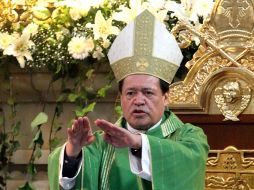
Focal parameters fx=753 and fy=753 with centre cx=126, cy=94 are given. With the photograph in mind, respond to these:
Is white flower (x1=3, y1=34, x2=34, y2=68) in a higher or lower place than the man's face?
higher

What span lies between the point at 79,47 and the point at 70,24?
0.18 m

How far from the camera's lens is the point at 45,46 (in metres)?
3.00

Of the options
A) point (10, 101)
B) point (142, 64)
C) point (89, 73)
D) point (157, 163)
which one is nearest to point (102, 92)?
point (89, 73)

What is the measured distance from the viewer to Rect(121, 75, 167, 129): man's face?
2.21m

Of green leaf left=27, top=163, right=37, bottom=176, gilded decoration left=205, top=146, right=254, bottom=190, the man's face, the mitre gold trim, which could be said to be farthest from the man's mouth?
green leaf left=27, top=163, right=37, bottom=176

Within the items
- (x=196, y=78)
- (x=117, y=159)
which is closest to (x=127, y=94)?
(x=117, y=159)

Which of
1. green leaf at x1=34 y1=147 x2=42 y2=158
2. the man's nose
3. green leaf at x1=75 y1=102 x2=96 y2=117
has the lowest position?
green leaf at x1=34 y1=147 x2=42 y2=158

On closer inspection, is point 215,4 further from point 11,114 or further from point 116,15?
point 11,114

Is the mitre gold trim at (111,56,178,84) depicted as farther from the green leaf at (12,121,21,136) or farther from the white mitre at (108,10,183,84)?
the green leaf at (12,121,21,136)

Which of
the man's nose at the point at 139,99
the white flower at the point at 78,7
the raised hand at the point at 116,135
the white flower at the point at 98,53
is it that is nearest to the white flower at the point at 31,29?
the white flower at the point at 78,7

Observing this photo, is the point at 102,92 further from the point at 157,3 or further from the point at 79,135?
the point at 79,135

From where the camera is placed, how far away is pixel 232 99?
2.66 metres

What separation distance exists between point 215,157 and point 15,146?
0.86 m

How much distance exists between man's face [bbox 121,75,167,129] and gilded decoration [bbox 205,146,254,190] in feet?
1.53
